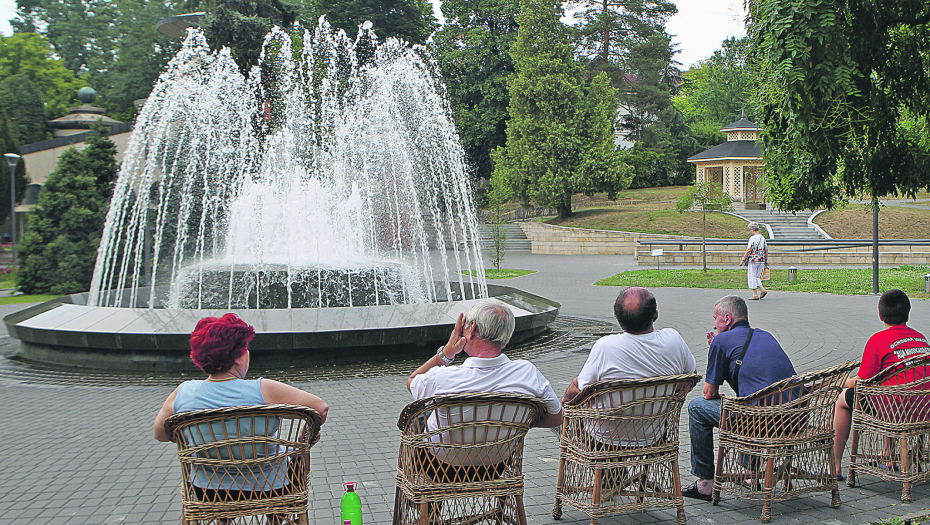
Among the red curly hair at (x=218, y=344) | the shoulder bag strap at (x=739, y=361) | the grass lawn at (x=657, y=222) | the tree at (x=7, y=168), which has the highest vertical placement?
the tree at (x=7, y=168)

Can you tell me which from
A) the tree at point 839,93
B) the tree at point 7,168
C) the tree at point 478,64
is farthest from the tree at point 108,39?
the tree at point 839,93

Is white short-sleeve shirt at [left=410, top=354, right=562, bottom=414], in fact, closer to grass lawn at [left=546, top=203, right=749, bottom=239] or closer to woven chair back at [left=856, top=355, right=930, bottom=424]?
woven chair back at [left=856, top=355, right=930, bottom=424]

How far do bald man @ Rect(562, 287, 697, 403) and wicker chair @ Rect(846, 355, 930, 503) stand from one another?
4.13 feet

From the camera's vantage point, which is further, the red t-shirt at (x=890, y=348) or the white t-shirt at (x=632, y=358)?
the red t-shirt at (x=890, y=348)

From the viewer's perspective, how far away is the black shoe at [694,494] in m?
4.36

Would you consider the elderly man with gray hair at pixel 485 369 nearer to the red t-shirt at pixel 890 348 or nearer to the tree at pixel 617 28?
the red t-shirt at pixel 890 348

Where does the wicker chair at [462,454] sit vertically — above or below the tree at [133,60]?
below

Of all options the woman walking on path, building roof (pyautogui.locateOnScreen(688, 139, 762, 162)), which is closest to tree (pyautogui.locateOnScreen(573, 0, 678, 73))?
building roof (pyautogui.locateOnScreen(688, 139, 762, 162))

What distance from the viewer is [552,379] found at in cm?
801

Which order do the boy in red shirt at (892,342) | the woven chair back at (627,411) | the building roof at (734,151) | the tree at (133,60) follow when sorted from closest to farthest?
1. the woven chair back at (627,411)
2. the boy in red shirt at (892,342)
3. the building roof at (734,151)
4. the tree at (133,60)

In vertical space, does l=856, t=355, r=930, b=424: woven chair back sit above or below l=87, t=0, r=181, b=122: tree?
below

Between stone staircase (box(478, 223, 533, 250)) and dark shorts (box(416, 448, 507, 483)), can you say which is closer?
dark shorts (box(416, 448, 507, 483))

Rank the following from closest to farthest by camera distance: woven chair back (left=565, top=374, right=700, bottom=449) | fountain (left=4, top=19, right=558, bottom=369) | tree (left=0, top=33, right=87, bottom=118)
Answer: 1. woven chair back (left=565, top=374, right=700, bottom=449)
2. fountain (left=4, top=19, right=558, bottom=369)
3. tree (left=0, top=33, right=87, bottom=118)

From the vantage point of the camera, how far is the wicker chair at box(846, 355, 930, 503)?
422cm
